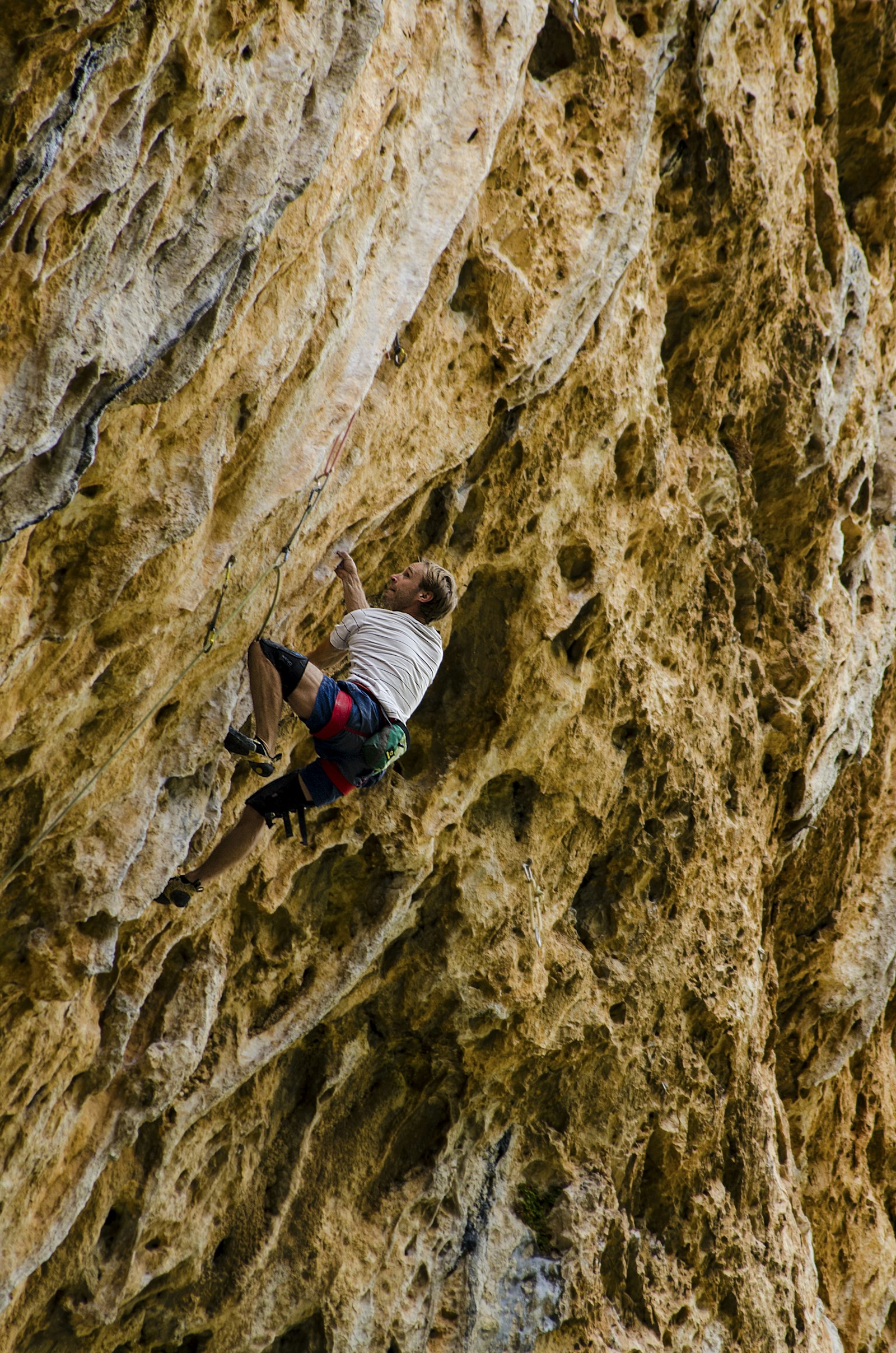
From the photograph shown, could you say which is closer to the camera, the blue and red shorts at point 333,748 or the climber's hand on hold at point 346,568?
the blue and red shorts at point 333,748

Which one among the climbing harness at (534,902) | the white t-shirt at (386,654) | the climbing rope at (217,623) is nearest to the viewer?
the climbing rope at (217,623)

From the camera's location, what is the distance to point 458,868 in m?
6.44

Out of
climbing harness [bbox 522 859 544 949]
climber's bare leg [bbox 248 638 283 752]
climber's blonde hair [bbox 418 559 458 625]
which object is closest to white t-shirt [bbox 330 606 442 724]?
climber's blonde hair [bbox 418 559 458 625]

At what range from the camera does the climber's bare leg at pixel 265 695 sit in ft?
14.7

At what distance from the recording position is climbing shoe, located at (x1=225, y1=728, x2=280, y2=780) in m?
4.41

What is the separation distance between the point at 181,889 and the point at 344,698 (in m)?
0.99

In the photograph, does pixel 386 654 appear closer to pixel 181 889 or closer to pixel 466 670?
pixel 181 889

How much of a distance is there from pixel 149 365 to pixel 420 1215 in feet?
16.3

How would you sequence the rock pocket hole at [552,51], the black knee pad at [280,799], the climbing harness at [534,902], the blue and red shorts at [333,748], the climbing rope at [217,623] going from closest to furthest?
the climbing rope at [217,623] → the blue and red shorts at [333,748] → the black knee pad at [280,799] → the rock pocket hole at [552,51] → the climbing harness at [534,902]

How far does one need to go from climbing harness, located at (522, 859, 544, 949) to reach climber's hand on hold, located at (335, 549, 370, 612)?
2154mm

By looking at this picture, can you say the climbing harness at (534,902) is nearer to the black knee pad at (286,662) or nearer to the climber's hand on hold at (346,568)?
the climber's hand on hold at (346,568)

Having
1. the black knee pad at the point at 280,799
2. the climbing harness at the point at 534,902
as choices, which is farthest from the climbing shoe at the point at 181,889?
the climbing harness at the point at 534,902

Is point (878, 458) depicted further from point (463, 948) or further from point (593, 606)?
point (463, 948)

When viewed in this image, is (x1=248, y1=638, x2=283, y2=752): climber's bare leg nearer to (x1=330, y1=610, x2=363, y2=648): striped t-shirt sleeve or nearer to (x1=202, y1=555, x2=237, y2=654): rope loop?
(x1=202, y1=555, x2=237, y2=654): rope loop
